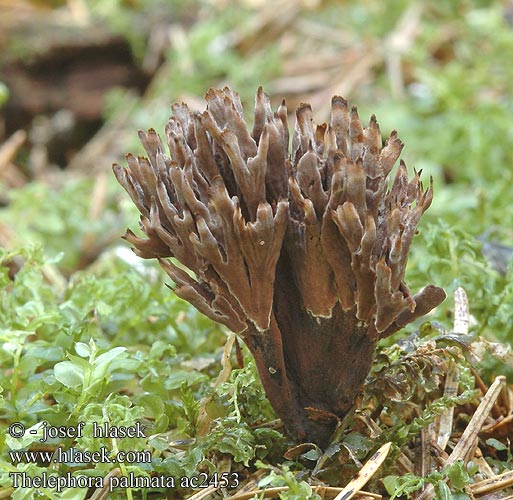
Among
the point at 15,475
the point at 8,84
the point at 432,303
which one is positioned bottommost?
the point at 15,475

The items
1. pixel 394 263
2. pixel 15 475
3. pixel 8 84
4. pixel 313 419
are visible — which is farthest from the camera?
pixel 8 84

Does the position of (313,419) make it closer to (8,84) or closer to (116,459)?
(116,459)

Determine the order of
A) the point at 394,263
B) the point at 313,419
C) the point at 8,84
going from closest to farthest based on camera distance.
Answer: the point at 394,263
the point at 313,419
the point at 8,84

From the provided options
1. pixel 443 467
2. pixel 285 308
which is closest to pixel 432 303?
pixel 285 308

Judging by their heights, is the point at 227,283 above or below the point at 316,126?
below

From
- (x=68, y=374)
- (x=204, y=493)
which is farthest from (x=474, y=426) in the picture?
(x=68, y=374)

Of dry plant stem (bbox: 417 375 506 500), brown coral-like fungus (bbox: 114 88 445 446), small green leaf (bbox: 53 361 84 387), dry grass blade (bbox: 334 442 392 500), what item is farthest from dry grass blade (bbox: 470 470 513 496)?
small green leaf (bbox: 53 361 84 387)

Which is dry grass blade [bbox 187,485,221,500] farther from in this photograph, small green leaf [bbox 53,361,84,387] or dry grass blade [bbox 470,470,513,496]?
dry grass blade [bbox 470,470,513,496]
